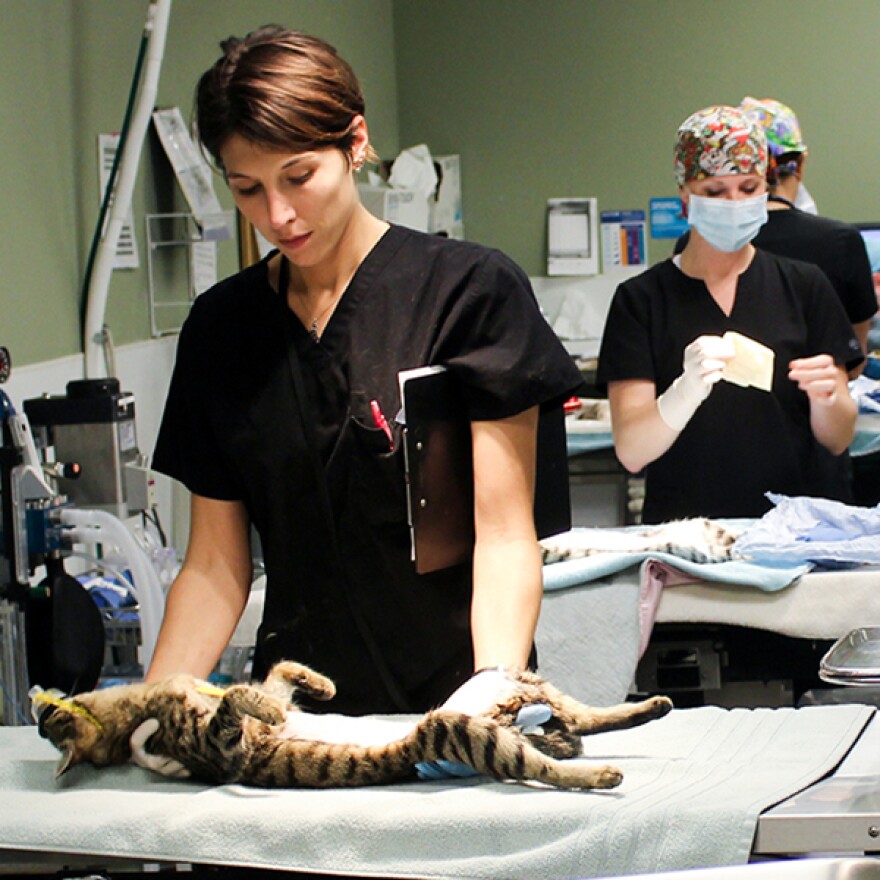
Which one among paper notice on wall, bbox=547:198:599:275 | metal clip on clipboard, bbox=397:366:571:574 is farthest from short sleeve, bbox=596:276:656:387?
paper notice on wall, bbox=547:198:599:275

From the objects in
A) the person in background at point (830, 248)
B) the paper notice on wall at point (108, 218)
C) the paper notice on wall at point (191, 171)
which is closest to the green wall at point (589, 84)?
the paper notice on wall at point (191, 171)

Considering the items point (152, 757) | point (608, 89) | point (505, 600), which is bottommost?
point (152, 757)

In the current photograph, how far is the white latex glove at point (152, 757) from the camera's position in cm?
129

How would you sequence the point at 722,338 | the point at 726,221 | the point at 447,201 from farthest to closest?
the point at 447,201 → the point at 726,221 → the point at 722,338

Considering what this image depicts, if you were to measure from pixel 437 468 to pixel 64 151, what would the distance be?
203cm

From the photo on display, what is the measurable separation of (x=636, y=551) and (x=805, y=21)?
14.6ft

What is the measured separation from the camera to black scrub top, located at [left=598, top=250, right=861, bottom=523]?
2592 millimetres

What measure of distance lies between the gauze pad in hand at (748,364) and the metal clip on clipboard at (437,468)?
1.02 metres

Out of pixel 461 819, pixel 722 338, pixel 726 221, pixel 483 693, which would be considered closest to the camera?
pixel 461 819

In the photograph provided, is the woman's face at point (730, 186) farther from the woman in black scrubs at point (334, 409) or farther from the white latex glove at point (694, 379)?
the woman in black scrubs at point (334, 409)

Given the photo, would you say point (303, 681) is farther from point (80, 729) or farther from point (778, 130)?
point (778, 130)

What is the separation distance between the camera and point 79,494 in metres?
2.52

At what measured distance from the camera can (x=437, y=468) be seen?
1451mm

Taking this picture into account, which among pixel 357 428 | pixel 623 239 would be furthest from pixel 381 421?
pixel 623 239
